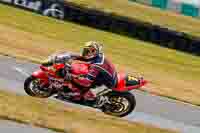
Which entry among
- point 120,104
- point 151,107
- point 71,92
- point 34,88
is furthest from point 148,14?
point 34,88

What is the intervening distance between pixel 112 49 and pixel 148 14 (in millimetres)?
6312

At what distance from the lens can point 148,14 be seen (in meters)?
28.8

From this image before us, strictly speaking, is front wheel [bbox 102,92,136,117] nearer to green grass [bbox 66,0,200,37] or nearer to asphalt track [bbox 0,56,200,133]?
asphalt track [bbox 0,56,200,133]

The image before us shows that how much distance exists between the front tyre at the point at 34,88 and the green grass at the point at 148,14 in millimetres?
13494

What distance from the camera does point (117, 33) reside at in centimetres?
2423

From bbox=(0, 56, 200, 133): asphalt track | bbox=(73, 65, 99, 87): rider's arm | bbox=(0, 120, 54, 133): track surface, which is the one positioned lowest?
bbox=(0, 56, 200, 133): asphalt track

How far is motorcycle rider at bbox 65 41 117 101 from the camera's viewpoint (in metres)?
13.2

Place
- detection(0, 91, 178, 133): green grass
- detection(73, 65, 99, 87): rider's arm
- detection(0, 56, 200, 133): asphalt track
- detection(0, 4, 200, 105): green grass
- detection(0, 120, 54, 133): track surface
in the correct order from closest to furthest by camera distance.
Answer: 1. detection(0, 120, 54, 133): track surface
2. detection(0, 91, 178, 133): green grass
3. detection(73, 65, 99, 87): rider's arm
4. detection(0, 56, 200, 133): asphalt track
5. detection(0, 4, 200, 105): green grass

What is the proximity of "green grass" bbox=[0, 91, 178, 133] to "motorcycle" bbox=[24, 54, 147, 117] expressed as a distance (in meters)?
0.60

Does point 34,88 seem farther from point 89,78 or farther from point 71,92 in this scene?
point 89,78

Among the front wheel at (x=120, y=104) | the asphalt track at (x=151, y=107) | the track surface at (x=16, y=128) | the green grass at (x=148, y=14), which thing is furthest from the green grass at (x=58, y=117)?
the green grass at (x=148, y=14)

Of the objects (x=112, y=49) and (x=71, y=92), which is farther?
(x=112, y=49)

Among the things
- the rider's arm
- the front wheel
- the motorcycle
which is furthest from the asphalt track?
the rider's arm

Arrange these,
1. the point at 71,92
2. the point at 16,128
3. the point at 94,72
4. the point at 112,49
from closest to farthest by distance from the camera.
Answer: the point at 16,128 < the point at 94,72 < the point at 71,92 < the point at 112,49
